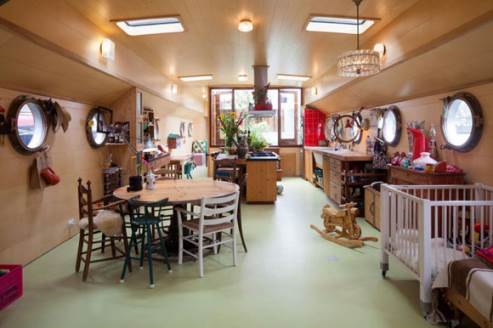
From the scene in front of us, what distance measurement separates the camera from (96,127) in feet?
16.6

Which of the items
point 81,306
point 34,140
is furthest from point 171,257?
point 34,140

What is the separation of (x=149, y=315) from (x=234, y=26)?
133 inches

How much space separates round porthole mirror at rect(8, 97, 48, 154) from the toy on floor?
3.56 metres

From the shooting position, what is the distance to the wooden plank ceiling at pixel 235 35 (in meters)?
3.45

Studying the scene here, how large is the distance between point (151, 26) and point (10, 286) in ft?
10.4

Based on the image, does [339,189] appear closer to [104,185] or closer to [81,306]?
[104,185]

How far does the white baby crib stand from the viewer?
7.98 ft

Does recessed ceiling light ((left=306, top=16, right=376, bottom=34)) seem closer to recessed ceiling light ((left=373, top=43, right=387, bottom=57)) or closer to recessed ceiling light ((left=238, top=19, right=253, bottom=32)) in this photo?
recessed ceiling light ((left=373, top=43, right=387, bottom=57))

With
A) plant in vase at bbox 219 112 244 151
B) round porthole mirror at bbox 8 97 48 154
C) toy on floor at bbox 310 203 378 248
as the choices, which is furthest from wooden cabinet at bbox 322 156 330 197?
round porthole mirror at bbox 8 97 48 154

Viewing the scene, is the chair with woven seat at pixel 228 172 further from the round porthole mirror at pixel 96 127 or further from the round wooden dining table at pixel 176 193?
the round porthole mirror at pixel 96 127

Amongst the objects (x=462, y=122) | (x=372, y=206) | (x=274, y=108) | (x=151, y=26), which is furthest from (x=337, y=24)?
(x=274, y=108)

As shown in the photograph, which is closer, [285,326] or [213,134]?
[285,326]

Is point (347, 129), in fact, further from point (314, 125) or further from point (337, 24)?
point (337, 24)

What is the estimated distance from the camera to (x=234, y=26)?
13.9 feet
